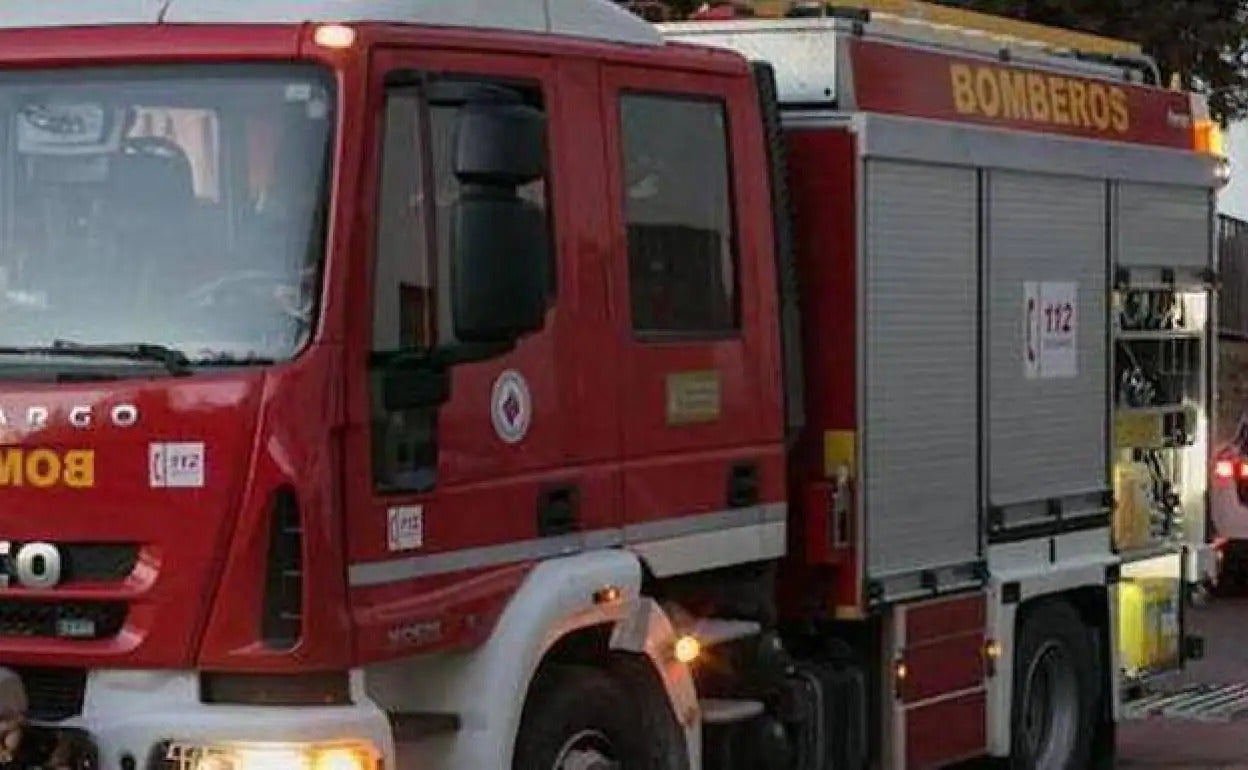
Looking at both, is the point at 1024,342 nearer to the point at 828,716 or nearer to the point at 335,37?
the point at 828,716

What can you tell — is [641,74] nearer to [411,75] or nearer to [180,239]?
[411,75]

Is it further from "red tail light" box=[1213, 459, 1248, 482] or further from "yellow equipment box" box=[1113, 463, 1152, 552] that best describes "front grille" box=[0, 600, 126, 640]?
"red tail light" box=[1213, 459, 1248, 482]

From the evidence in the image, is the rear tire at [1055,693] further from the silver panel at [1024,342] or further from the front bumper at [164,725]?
the front bumper at [164,725]

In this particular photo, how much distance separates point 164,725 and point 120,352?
0.91 m

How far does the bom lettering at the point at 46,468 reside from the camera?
20.5ft

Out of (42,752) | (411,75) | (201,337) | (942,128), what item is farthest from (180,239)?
(942,128)

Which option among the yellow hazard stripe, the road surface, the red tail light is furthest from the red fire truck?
the red tail light

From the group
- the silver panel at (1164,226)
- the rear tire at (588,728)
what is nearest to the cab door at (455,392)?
the rear tire at (588,728)

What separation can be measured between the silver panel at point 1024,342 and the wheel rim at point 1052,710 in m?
0.69

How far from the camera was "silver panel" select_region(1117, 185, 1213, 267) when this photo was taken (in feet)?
35.0

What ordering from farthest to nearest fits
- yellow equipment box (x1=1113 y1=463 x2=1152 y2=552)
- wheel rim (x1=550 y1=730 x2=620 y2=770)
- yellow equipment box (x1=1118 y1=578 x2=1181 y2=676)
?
1. yellow equipment box (x1=1118 y1=578 x2=1181 y2=676)
2. yellow equipment box (x1=1113 y1=463 x2=1152 y2=552)
3. wheel rim (x1=550 y1=730 x2=620 y2=770)

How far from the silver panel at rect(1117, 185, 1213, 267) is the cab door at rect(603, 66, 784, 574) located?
9.58 ft

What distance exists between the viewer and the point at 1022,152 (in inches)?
384

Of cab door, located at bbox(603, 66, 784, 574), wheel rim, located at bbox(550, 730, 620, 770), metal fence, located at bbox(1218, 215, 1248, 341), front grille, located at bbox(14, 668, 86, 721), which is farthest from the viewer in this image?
metal fence, located at bbox(1218, 215, 1248, 341)
